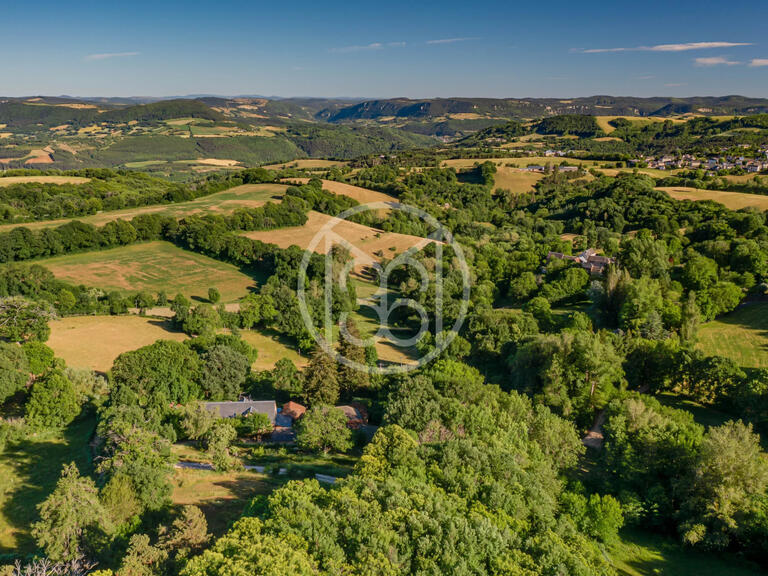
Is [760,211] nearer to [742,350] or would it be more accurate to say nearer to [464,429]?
[742,350]

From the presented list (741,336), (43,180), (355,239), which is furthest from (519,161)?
(43,180)

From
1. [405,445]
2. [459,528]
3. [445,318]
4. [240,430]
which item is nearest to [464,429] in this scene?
[405,445]

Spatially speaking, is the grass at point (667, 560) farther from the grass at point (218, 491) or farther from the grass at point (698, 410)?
the grass at point (218, 491)

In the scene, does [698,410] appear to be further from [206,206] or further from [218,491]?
[206,206]

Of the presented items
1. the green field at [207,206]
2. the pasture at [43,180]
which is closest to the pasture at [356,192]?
the green field at [207,206]

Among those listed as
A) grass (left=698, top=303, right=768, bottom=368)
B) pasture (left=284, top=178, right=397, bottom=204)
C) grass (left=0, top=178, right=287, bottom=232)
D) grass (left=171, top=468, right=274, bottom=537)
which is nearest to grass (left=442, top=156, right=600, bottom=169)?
pasture (left=284, top=178, right=397, bottom=204)
